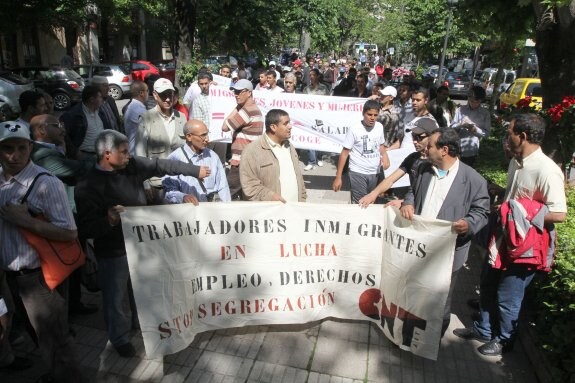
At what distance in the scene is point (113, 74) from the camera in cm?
2045

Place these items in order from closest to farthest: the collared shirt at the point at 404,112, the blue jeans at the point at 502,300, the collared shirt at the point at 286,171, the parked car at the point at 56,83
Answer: the blue jeans at the point at 502,300
the collared shirt at the point at 286,171
the collared shirt at the point at 404,112
the parked car at the point at 56,83

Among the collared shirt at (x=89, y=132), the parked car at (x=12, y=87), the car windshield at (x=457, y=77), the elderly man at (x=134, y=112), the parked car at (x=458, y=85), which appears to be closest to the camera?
the collared shirt at (x=89, y=132)

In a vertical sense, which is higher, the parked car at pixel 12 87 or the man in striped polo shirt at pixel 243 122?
the man in striped polo shirt at pixel 243 122

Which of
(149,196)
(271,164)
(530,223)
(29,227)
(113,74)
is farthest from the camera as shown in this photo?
(113,74)

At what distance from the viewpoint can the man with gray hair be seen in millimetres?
3145

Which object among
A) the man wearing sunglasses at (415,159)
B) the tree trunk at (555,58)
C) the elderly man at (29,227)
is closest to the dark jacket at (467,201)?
the man wearing sunglasses at (415,159)

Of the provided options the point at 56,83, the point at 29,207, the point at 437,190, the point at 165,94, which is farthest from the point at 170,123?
the point at 56,83

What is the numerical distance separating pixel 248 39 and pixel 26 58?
2019 cm

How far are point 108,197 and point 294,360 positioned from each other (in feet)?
6.30

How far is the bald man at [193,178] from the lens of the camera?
3.89 m

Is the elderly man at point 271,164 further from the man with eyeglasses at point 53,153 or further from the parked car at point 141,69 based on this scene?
the parked car at point 141,69

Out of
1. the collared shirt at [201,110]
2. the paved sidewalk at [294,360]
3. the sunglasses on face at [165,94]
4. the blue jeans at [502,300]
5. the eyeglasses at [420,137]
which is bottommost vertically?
the paved sidewalk at [294,360]

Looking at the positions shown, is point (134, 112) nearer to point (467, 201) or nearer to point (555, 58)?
point (467, 201)

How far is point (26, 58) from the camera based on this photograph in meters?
26.6
